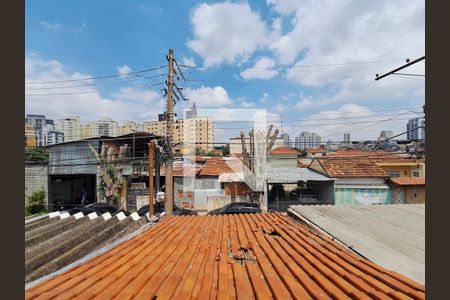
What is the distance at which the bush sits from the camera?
1398cm

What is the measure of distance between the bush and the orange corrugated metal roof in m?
15.8

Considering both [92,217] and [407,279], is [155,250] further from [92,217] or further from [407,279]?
[407,279]

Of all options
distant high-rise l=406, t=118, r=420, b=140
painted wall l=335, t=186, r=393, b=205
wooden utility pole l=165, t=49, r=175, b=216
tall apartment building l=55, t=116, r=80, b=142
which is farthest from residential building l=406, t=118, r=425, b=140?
tall apartment building l=55, t=116, r=80, b=142

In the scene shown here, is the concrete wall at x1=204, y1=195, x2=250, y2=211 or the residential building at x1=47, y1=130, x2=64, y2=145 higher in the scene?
the residential building at x1=47, y1=130, x2=64, y2=145

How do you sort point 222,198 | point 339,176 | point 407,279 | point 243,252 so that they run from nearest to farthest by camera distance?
1. point 407,279
2. point 243,252
3. point 339,176
4. point 222,198

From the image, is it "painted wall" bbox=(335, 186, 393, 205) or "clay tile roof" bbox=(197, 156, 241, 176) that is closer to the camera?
"painted wall" bbox=(335, 186, 393, 205)

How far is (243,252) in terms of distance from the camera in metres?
3.15

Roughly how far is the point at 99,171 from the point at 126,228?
13.4 metres

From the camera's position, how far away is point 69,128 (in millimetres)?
17859

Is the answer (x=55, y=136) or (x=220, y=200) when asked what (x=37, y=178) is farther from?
(x=220, y=200)

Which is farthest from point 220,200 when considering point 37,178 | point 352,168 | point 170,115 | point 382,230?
point 37,178

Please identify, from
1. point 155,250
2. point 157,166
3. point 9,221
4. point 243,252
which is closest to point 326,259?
point 243,252

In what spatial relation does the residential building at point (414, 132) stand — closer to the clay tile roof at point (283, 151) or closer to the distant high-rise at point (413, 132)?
the distant high-rise at point (413, 132)

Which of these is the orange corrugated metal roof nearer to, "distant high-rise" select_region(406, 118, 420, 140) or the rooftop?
"distant high-rise" select_region(406, 118, 420, 140)
